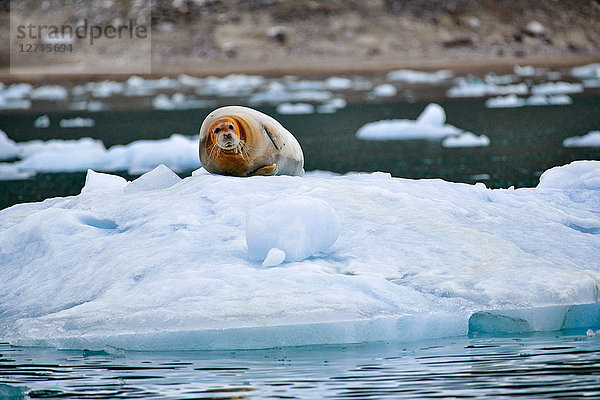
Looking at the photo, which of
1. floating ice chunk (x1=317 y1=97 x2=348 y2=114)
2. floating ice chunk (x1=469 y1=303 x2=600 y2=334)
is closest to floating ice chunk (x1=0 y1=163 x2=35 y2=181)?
floating ice chunk (x1=469 y1=303 x2=600 y2=334)

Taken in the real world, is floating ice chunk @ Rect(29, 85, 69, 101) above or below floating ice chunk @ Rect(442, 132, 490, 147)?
below

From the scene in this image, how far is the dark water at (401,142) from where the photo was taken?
922 centimetres

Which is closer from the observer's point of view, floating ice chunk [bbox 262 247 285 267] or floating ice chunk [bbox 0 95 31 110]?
floating ice chunk [bbox 262 247 285 267]

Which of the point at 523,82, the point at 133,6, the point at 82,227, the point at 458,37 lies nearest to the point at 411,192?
the point at 82,227

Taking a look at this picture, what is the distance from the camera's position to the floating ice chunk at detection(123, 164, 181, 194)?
17.6 feet

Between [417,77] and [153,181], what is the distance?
787 inches

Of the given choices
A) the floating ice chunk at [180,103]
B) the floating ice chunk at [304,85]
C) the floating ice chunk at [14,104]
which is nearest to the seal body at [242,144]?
the floating ice chunk at [180,103]

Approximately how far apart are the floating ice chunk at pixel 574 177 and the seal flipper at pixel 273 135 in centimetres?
172

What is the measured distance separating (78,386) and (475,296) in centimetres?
165

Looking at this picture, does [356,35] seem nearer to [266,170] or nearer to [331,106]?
[331,106]

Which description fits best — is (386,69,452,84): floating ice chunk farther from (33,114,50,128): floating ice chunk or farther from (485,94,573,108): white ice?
(33,114,50,128): floating ice chunk

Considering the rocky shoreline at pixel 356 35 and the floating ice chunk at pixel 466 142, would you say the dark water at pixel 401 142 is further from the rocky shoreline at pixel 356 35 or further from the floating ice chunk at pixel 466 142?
the rocky shoreline at pixel 356 35

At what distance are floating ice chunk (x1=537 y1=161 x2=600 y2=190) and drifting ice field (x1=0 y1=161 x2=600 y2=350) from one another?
0.57 meters

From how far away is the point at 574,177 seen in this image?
5828 millimetres
